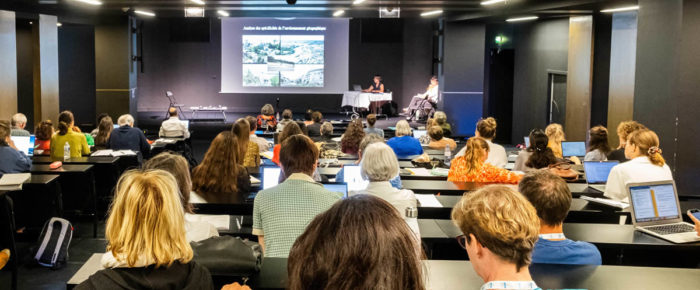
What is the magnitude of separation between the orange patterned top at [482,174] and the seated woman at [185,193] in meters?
3.17

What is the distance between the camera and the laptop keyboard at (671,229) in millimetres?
4042

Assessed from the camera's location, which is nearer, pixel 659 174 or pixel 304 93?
pixel 659 174

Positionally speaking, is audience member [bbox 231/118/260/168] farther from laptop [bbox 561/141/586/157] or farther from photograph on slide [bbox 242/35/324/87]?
photograph on slide [bbox 242/35/324/87]

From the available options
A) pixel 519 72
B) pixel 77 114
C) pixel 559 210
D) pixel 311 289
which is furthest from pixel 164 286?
pixel 77 114

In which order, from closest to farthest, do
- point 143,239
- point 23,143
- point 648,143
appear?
point 143,239 → point 648,143 → point 23,143

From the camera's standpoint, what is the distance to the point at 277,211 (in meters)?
Result: 3.31

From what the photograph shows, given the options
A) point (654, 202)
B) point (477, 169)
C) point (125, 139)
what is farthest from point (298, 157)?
point (125, 139)

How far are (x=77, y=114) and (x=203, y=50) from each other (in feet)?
15.4

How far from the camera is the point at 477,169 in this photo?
5.97 m

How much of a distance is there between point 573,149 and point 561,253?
5362mm

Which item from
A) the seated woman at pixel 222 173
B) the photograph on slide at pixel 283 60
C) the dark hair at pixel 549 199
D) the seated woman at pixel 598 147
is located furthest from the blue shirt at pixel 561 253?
the photograph on slide at pixel 283 60

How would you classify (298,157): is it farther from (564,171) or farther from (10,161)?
(10,161)

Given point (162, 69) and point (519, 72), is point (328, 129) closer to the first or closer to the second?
point (519, 72)

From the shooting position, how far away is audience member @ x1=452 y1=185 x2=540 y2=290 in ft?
6.47
